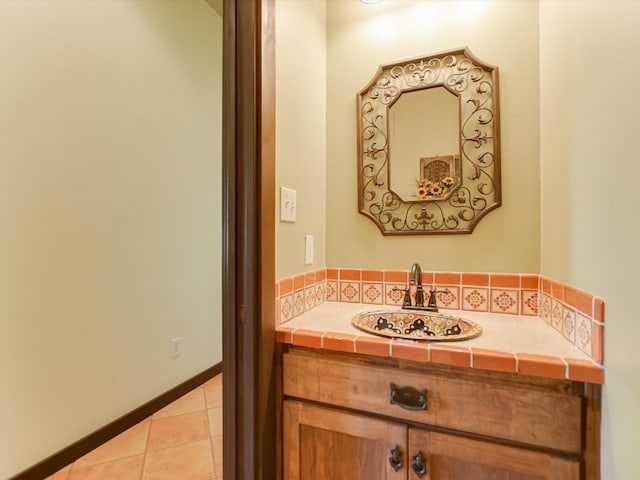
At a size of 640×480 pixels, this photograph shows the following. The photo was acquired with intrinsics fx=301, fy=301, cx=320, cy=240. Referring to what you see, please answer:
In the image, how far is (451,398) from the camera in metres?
0.82

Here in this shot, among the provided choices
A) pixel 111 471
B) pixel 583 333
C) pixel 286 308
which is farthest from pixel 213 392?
pixel 583 333

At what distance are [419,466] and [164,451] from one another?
144 cm

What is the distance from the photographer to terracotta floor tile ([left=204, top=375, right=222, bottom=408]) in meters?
2.08

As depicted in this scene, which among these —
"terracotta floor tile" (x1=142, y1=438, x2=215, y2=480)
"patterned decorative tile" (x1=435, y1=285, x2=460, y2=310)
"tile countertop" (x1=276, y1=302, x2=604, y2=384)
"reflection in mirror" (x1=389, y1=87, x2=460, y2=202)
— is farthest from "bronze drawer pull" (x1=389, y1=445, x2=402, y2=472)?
"terracotta floor tile" (x1=142, y1=438, x2=215, y2=480)

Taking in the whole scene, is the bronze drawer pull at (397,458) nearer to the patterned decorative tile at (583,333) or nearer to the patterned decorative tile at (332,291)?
the patterned decorative tile at (583,333)

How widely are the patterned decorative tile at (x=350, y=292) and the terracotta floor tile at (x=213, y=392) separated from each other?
1327mm

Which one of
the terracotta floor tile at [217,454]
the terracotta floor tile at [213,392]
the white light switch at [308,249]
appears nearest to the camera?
the white light switch at [308,249]

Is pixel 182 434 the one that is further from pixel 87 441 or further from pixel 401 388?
pixel 401 388

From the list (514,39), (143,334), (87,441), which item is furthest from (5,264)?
(514,39)

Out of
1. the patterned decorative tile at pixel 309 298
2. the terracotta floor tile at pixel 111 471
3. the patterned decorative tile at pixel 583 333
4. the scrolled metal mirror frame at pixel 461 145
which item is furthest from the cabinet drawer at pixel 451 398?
the terracotta floor tile at pixel 111 471

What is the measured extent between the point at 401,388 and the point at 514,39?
4.56 ft

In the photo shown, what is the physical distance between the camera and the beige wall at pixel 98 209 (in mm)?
1334

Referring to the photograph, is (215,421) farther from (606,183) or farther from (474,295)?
(606,183)

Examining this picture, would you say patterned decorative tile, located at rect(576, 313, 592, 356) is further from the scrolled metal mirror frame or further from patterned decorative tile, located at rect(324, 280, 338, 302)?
patterned decorative tile, located at rect(324, 280, 338, 302)
